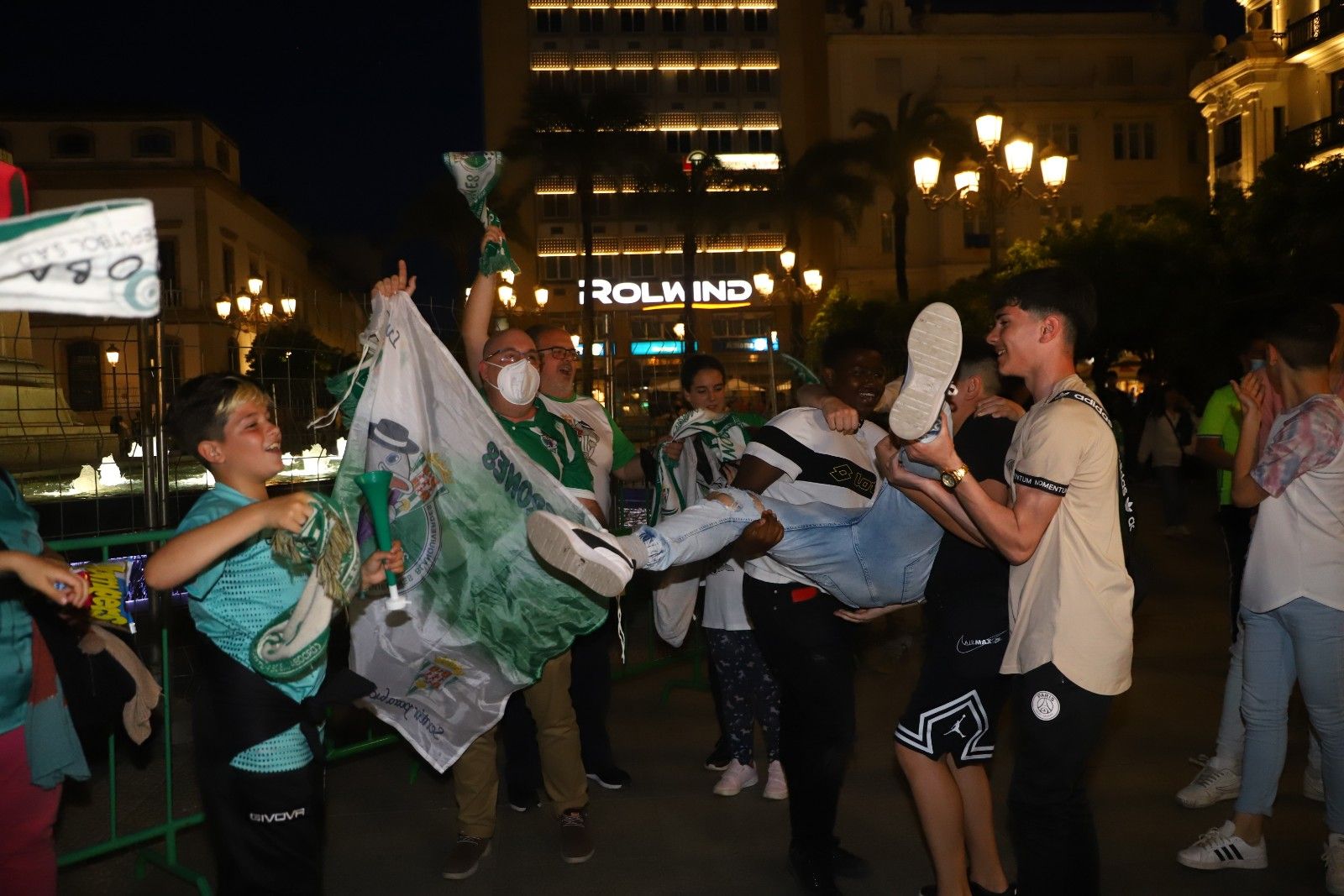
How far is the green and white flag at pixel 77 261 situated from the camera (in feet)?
6.82

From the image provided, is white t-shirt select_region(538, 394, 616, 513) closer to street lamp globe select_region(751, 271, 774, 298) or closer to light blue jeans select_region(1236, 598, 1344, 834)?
light blue jeans select_region(1236, 598, 1344, 834)

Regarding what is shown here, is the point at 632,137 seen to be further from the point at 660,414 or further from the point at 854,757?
the point at 854,757

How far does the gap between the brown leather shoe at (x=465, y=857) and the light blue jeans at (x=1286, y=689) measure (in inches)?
117

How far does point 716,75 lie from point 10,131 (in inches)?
1461

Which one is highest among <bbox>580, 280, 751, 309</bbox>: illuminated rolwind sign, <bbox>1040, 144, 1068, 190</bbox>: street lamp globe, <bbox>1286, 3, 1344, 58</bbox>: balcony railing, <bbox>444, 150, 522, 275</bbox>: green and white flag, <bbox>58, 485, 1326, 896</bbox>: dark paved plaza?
<bbox>1286, 3, 1344, 58</bbox>: balcony railing

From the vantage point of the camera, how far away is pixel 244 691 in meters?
3.05

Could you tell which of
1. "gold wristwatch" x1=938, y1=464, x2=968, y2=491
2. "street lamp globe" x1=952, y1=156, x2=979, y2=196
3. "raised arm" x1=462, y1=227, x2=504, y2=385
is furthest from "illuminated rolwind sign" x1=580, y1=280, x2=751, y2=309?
"gold wristwatch" x1=938, y1=464, x2=968, y2=491

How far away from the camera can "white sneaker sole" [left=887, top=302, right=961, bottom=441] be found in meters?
2.86

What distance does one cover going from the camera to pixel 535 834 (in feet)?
16.8

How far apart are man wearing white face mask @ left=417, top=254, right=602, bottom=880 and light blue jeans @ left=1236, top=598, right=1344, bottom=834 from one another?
2.63m

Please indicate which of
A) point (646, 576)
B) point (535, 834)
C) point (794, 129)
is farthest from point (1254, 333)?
point (794, 129)

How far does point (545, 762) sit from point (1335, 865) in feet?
9.86

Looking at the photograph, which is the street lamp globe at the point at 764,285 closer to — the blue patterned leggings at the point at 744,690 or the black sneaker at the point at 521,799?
the blue patterned leggings at the point at 744,690

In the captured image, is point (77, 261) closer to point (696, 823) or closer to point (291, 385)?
point (696, 823)
